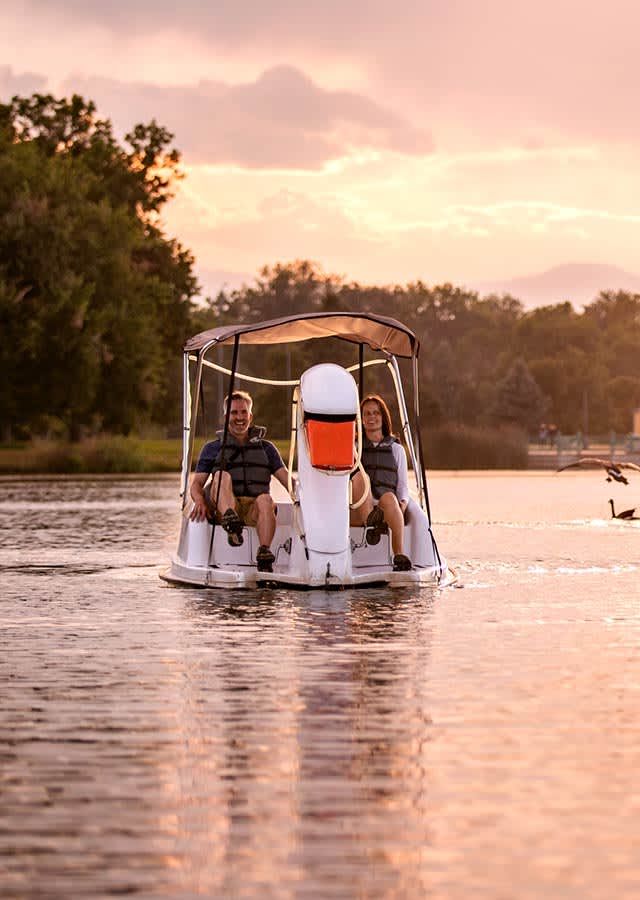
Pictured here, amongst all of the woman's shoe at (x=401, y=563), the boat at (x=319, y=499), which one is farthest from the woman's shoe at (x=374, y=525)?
the woman's shoe at (x=401, y=563)

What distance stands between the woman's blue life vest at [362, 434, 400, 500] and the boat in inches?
10.0

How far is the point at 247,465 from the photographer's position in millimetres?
21500

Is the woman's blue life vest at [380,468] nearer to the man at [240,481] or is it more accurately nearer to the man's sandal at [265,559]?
the man at [240,481]

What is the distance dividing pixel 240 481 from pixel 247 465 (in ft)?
0.54

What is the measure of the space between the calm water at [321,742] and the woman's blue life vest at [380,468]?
1231mm

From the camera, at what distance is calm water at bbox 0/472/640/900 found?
7.66 m

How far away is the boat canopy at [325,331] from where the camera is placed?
21.2m

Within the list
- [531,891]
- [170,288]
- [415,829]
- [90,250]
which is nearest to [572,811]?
[415,829]

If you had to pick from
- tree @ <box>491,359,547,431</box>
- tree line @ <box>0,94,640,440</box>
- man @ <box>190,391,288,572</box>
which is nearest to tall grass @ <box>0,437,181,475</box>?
tree line @ <box>0,94,640,440</box>

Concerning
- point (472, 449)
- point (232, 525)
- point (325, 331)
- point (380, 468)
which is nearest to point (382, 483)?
point (380, 468)

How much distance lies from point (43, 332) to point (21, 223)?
3.90 meters

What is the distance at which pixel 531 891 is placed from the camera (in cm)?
726

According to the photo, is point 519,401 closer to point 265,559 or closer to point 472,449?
point 472,449

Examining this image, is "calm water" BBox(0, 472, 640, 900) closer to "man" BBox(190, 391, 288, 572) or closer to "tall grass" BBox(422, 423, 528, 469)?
"man" BBox(190, 391, 288, 572)
